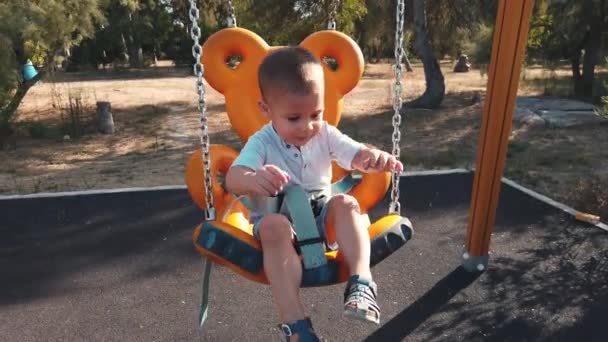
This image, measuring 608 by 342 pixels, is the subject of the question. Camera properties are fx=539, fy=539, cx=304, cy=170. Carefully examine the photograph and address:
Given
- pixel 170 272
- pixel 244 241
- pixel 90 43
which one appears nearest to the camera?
pixel 244 241

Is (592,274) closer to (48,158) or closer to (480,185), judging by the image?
(480,185)

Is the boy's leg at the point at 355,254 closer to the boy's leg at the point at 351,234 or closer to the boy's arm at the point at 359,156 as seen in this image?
the boy's leg at the point at 351,234

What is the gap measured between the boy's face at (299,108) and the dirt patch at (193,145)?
156 inches

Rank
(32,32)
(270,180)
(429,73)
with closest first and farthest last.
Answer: (270,180) → (32,32) → (429,73)

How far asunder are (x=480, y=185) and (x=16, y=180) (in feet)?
16.5

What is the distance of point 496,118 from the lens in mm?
3070

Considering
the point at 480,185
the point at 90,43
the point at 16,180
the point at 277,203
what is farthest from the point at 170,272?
the point at 90,43

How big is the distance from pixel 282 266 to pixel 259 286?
1.72 meters

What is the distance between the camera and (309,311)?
3.04 m

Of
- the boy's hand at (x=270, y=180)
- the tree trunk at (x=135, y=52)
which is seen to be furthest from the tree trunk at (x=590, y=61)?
the tree trunk at (x=135, y=52)

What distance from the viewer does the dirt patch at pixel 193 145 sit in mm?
5883

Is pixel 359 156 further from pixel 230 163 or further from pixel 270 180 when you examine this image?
pixel 230 163

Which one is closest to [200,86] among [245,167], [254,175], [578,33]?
[245,167]

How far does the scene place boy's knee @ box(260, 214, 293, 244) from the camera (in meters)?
1.76
